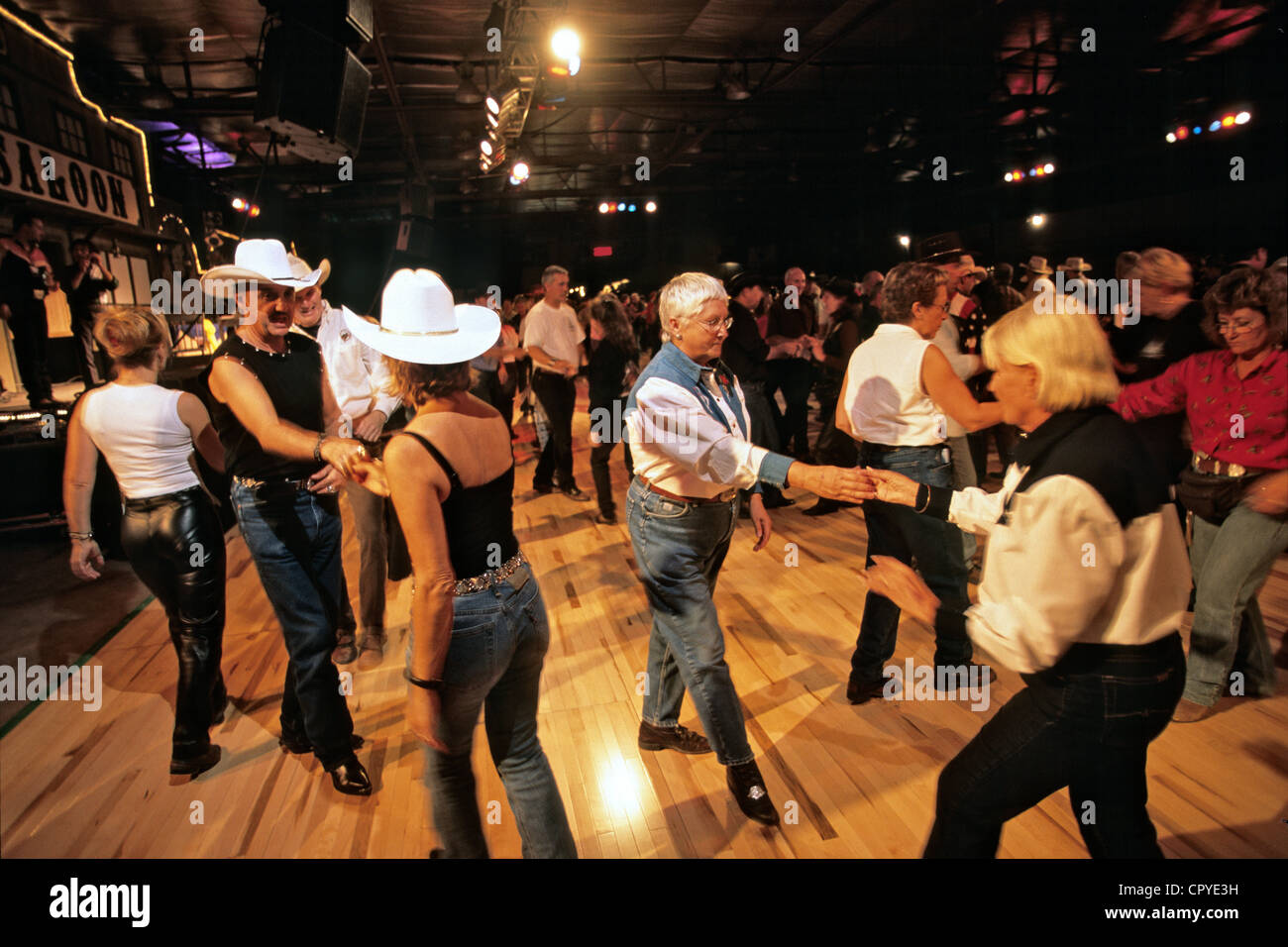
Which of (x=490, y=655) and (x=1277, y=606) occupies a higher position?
(x=490, y=655)

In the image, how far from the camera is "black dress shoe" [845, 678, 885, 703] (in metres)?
3.04

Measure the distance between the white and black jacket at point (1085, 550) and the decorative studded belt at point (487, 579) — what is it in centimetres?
107

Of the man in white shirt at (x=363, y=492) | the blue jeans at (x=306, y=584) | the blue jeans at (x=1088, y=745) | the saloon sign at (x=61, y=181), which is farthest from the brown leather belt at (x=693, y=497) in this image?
the saloon sign at (x=61, y=181)

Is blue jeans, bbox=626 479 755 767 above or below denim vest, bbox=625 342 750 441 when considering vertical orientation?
below

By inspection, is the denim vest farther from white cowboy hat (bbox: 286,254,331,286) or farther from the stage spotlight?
the stage spotlight

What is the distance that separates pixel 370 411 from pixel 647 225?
2210 cm

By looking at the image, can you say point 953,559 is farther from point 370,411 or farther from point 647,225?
point 647,225

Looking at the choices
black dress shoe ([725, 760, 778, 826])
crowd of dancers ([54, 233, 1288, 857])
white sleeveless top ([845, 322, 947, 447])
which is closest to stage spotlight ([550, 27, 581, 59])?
crowd of dancers ([54, 233, 1288, 857])

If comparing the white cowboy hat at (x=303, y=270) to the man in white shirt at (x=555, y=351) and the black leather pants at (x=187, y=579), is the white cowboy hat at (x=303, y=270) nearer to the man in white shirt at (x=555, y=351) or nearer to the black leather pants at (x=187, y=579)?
the black leather pants at (x=187, y=579)

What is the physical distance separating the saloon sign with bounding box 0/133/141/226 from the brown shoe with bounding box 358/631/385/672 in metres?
7.58

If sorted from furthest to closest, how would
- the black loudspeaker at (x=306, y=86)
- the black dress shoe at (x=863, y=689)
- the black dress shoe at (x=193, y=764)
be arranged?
the black loudspeaker at (x=306, y=86), the black dress shoe at (x=863, y=689), the black dress shoe at (x=193, y=764)

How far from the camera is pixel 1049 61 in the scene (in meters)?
10.6

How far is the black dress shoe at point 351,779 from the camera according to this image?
2.57 meters
